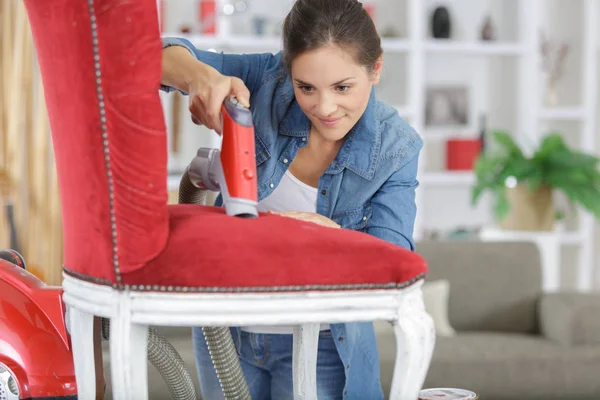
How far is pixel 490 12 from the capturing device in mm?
5070

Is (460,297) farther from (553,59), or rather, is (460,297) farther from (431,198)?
(553,59)

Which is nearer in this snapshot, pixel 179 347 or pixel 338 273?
pixel 338 273

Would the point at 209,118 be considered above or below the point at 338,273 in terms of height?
above

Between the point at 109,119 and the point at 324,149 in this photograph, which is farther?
the point at 324,149

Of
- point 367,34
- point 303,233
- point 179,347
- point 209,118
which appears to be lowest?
point 179,347

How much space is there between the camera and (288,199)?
140 centimetres

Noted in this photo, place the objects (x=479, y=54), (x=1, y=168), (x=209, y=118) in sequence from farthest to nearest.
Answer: (x=479, y=54) → (x=1, y=168) → (x=209, y=118)

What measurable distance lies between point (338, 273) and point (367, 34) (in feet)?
1.56

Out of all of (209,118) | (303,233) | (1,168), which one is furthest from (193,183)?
(1,168)

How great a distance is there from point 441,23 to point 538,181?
4.38 feet

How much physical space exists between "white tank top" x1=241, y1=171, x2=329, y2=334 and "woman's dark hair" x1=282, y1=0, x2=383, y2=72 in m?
0.21

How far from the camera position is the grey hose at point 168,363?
1255 millimetres

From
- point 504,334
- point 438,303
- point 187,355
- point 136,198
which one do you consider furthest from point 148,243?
point 504,334

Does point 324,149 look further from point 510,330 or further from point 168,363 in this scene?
point 510,330
